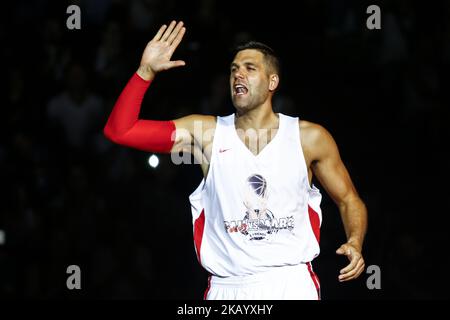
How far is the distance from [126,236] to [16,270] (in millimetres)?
840

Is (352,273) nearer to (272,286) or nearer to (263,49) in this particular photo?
(272,286)

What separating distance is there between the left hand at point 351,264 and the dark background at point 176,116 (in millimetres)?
2359

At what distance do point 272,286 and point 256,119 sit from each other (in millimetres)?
912

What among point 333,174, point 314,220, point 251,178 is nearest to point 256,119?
point 251,178

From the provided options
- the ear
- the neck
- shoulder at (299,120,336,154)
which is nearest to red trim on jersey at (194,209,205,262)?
the neck

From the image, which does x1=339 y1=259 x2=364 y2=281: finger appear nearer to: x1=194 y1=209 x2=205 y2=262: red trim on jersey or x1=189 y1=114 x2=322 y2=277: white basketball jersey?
x1=189 y1=114 x2=322 y2=277: white basketball jersey

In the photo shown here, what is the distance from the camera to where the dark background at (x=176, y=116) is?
741cm

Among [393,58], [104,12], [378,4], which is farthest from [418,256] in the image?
[104,12]

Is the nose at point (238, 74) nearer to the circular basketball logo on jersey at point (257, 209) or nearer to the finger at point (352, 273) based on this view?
the circular basketball logo on jersey at point (257, 209)

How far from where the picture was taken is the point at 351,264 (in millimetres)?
4824

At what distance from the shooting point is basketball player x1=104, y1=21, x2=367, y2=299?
16.9 ft

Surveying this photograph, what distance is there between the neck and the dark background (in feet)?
6.68

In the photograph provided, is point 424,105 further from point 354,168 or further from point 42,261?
point 42,261

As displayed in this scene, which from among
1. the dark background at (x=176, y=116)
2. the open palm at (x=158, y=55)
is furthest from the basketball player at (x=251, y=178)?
the dark background at (x=176, y=116)
